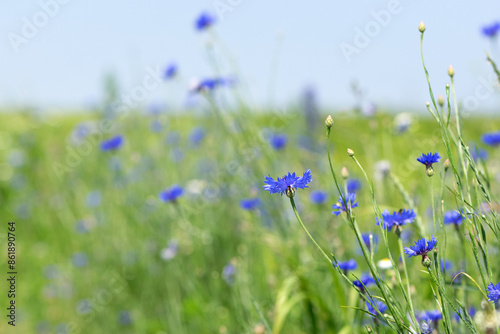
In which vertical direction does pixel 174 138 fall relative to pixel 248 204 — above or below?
above

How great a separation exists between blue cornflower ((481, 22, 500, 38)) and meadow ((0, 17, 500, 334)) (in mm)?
316

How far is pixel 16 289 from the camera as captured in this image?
342cm

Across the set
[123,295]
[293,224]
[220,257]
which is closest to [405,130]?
[293,224]

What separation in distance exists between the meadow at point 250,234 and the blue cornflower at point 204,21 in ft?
0.79

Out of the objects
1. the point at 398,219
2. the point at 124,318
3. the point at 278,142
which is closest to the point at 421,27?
the point at 398,219

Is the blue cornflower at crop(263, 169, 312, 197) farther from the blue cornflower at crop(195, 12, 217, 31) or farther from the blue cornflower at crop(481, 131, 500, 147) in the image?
the blue cornflower at crop(195, 12, 217, 31)

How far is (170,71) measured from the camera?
2.51 metres

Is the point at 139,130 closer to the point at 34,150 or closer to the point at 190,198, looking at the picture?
the point at 190,198

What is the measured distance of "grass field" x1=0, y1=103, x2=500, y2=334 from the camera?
1681 millimetres

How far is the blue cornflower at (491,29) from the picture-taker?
1631 millimetres

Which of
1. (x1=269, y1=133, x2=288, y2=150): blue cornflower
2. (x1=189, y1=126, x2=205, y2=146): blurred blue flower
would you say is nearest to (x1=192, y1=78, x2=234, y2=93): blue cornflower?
(x1=269, y1=133, x2=288, y2=150): blue cornflower

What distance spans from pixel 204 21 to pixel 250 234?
37.1 inches

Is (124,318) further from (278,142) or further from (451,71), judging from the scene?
(451,71)

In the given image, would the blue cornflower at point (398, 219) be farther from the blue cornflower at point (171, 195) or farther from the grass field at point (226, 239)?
the blue cornflower at point (171, 195)
